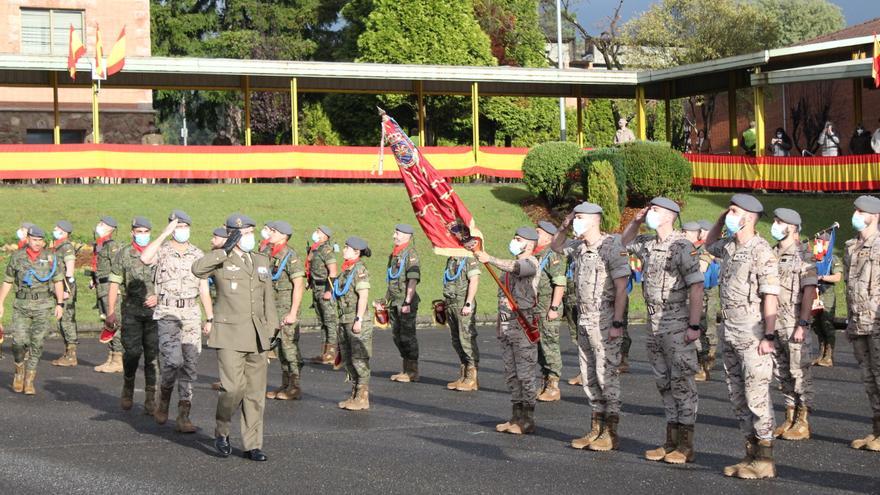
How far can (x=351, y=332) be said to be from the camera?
14.4 m

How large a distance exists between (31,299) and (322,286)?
14.1ft

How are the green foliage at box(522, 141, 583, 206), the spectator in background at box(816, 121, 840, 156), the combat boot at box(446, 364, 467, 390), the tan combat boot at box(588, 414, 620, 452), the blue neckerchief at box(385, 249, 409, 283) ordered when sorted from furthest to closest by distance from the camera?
the spectator in background at box(816, 121, 840, 156) < the green foliage at box(522, 141, 583, 206) < the blue neckerchief at box(385, 249, 409, 283) < the combat boot at box(446, 364, 467, 390) < the tan combat boot at box(588, 414, 620, 452)

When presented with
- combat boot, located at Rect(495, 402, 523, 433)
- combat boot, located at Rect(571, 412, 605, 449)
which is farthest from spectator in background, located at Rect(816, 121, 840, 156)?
combat boot, located at Rect(571, 412, 605, 449)

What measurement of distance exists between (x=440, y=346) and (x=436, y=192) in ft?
26.6

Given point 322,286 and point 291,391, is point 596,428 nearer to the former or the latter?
point 291,391

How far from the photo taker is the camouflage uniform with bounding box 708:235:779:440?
408 inches

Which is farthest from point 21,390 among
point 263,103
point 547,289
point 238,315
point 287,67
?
point 263,103

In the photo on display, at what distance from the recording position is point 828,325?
17.4 meters

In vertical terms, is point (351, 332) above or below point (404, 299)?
below

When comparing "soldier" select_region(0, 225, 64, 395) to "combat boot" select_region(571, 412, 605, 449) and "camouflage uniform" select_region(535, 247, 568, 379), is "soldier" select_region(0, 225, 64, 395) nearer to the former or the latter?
"camouflage uniform" select_region(535, 247, 568, 379)

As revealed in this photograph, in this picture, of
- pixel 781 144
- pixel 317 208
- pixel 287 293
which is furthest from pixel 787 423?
pixel 781 144

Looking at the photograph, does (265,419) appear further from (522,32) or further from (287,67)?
(522,32)

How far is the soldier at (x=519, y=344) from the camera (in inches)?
488

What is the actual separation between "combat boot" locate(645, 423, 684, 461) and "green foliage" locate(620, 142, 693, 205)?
21968 mm
